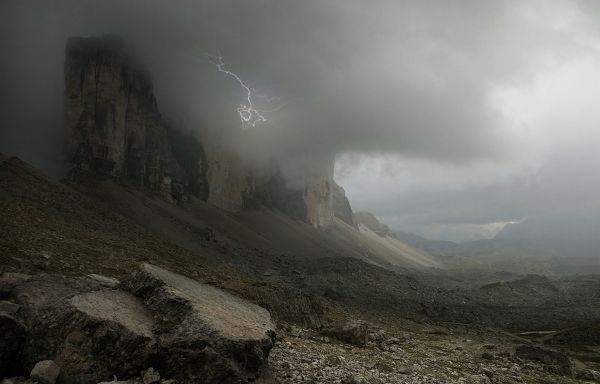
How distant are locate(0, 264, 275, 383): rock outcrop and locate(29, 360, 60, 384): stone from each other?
244mm

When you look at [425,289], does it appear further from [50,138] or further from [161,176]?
[50,138]

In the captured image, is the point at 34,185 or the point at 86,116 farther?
the point at 86,116

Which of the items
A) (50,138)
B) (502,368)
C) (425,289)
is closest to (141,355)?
(502,368)

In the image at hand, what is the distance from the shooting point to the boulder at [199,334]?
14273 millimetres

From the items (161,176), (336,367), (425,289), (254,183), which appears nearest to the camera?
(336,367)

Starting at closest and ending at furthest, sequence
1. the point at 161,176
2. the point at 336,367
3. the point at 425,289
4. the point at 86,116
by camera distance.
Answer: the point at 336,367
the point at 425,289
the point at 86,116
the point at 161,176

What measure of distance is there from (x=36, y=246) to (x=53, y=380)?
24380mm

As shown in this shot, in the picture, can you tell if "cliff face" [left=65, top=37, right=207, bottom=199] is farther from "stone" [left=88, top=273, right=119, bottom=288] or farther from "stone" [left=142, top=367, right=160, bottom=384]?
"stone" [left=142, top=367, right=160, bottom=384]

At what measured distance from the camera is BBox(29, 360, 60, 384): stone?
41.9ft

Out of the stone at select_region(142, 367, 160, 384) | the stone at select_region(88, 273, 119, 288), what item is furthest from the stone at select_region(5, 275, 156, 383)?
the stone at select_region(88, 273, 119, 288)

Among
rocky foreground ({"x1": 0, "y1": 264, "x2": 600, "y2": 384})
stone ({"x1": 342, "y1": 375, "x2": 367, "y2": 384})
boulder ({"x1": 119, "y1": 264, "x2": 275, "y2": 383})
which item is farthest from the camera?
stone ({"x1": 342, "y1": 375, "x2": 367, "y2": 384})

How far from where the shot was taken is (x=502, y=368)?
27344 mm

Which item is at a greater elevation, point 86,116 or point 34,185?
point 86,116

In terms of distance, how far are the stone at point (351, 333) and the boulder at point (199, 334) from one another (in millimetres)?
9532
